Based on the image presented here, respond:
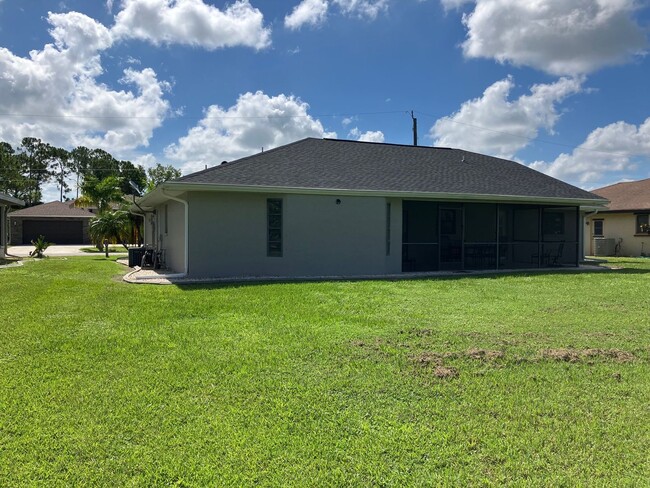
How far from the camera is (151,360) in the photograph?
4.93 m

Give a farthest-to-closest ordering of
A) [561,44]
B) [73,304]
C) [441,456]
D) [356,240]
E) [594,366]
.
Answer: [561,44], [356,240], [73,304], [594,366], [441,456]

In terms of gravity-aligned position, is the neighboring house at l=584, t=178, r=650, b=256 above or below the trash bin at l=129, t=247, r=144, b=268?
above

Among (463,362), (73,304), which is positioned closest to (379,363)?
(463,362)

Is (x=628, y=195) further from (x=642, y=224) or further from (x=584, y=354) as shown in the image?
(x=584, y=354)

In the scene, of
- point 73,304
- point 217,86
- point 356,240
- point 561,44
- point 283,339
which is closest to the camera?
point 283,339

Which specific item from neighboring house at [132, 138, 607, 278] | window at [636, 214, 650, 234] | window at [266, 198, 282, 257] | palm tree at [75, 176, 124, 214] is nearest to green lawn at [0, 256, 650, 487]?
neighboring house at [132, 138, 607, 278]

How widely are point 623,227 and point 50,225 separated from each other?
138 ft

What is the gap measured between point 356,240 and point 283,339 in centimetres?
826

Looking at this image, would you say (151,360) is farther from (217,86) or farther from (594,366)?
(217,86)

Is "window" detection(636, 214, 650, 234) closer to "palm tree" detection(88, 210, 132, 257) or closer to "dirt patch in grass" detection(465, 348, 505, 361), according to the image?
"dirt patch in grass" detection(465, 348, 505, 361)

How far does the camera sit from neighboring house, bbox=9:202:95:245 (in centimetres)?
3850

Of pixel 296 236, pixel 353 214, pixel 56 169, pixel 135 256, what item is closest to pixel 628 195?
pixel 353 214

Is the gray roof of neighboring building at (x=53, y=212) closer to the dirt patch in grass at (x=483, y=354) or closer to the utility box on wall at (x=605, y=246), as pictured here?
the utility box on wall at (x=605, y=246)

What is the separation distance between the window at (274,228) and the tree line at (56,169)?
45203 mm
